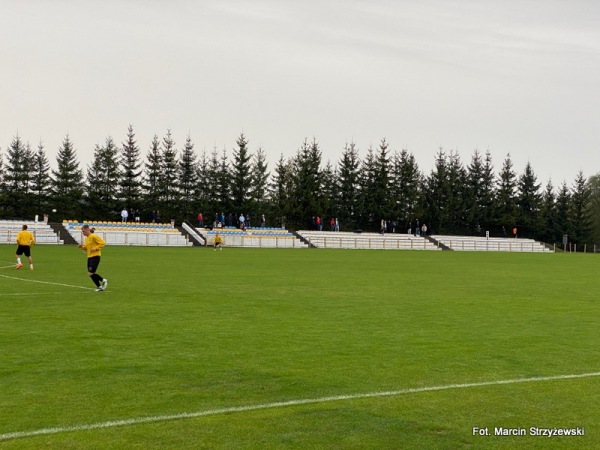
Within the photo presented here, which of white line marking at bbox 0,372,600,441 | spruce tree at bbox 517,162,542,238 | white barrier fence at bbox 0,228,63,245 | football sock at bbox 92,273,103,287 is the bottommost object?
white line marking at bbox 0,372,600,441

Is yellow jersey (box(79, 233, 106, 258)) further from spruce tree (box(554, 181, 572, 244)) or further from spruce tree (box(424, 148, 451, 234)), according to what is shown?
spruce tree (box(554, 181, 572, 244))

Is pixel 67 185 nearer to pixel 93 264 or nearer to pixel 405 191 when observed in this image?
pixel 405 191

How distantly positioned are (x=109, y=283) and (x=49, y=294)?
3.65 m

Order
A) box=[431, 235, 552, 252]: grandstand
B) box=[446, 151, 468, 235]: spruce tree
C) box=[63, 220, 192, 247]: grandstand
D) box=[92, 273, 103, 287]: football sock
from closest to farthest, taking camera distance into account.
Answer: box=[92, 273, 103, 287]: football sock → box=[63, 220, 192, 247]: grandstand → box=[431, 235, 552, 252]: grandstand → box=[446, 151, 468, 235]: spruce tree

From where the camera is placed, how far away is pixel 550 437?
620cm

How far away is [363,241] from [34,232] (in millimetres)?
32987

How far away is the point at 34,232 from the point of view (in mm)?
58781

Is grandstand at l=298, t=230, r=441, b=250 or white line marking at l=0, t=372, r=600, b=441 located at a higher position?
grandstand at l=298, t=230, r=441, b=250

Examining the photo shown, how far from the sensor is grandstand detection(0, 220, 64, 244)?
56938mm

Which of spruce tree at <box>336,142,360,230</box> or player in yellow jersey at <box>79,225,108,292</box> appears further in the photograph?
spruce tree at <box>336,142,360,230</box>

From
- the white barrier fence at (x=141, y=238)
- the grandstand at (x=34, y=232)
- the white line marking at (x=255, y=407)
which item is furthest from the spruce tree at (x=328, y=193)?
the white line marking at (x=255, y=407)

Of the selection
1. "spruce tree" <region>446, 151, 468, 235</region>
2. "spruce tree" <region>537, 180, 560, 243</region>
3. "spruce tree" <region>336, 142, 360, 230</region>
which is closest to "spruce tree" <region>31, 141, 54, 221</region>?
"spruce tree" <region>336, 142, 360, 230</region>

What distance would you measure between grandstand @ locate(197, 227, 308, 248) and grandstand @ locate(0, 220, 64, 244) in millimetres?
14366

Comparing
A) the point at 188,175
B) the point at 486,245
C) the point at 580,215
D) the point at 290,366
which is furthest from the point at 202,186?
the point at 290,366
